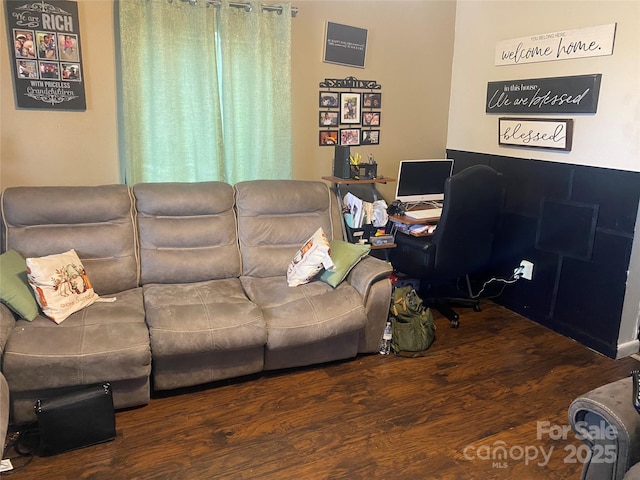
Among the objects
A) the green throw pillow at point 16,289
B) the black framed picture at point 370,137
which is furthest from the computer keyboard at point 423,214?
the green throw pillow at point 16,289

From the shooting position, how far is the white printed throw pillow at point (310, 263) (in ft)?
9.55

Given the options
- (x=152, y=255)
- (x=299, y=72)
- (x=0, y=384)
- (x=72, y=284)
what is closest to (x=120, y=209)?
(x=152, y=255)

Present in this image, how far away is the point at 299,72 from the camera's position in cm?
349

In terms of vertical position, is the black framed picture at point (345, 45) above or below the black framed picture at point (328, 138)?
above

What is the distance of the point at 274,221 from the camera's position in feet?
10.4

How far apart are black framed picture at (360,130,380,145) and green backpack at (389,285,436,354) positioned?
132 centimetres

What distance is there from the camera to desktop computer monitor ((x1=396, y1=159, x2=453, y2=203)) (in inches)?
147

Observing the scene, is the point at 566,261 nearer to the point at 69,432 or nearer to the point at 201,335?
the point at 201,335

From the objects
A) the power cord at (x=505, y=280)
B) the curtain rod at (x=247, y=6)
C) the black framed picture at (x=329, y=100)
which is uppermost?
the curtain rod at (x=247, y=6)

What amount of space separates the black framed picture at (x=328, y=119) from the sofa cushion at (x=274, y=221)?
0.62 metres

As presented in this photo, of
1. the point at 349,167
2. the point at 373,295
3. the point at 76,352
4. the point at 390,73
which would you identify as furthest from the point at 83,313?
the point at 390,73

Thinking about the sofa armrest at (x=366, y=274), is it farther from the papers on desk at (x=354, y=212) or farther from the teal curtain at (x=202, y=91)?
the teal curtain at (x=202, y=91)

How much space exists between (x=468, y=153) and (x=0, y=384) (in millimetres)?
3410

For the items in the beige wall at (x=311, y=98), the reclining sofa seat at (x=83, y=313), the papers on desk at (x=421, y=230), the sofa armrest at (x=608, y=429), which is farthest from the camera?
the papers on desk at (x=421, y=230)
